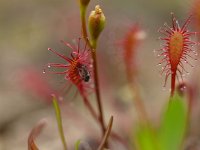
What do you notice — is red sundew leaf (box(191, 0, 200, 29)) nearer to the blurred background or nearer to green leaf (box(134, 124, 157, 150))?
the blurred background

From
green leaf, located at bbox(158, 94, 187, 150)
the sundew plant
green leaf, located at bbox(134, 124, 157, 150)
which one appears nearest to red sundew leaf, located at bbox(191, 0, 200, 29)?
the sundew plant

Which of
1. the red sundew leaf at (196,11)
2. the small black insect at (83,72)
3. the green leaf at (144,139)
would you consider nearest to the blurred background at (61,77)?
the red sundew leaf at (196,11)

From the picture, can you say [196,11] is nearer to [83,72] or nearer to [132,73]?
[132,73]

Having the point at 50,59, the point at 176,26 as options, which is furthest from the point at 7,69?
the point at 176,26

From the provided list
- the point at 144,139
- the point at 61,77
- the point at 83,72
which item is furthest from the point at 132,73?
the point at 61,77

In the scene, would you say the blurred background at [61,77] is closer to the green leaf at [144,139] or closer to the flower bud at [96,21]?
the green leaf at [144,139]

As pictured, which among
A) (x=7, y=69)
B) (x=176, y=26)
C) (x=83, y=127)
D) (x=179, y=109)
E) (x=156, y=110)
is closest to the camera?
(x=176, y=26)

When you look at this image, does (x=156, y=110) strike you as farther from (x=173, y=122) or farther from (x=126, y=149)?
(x=173, y=122)
